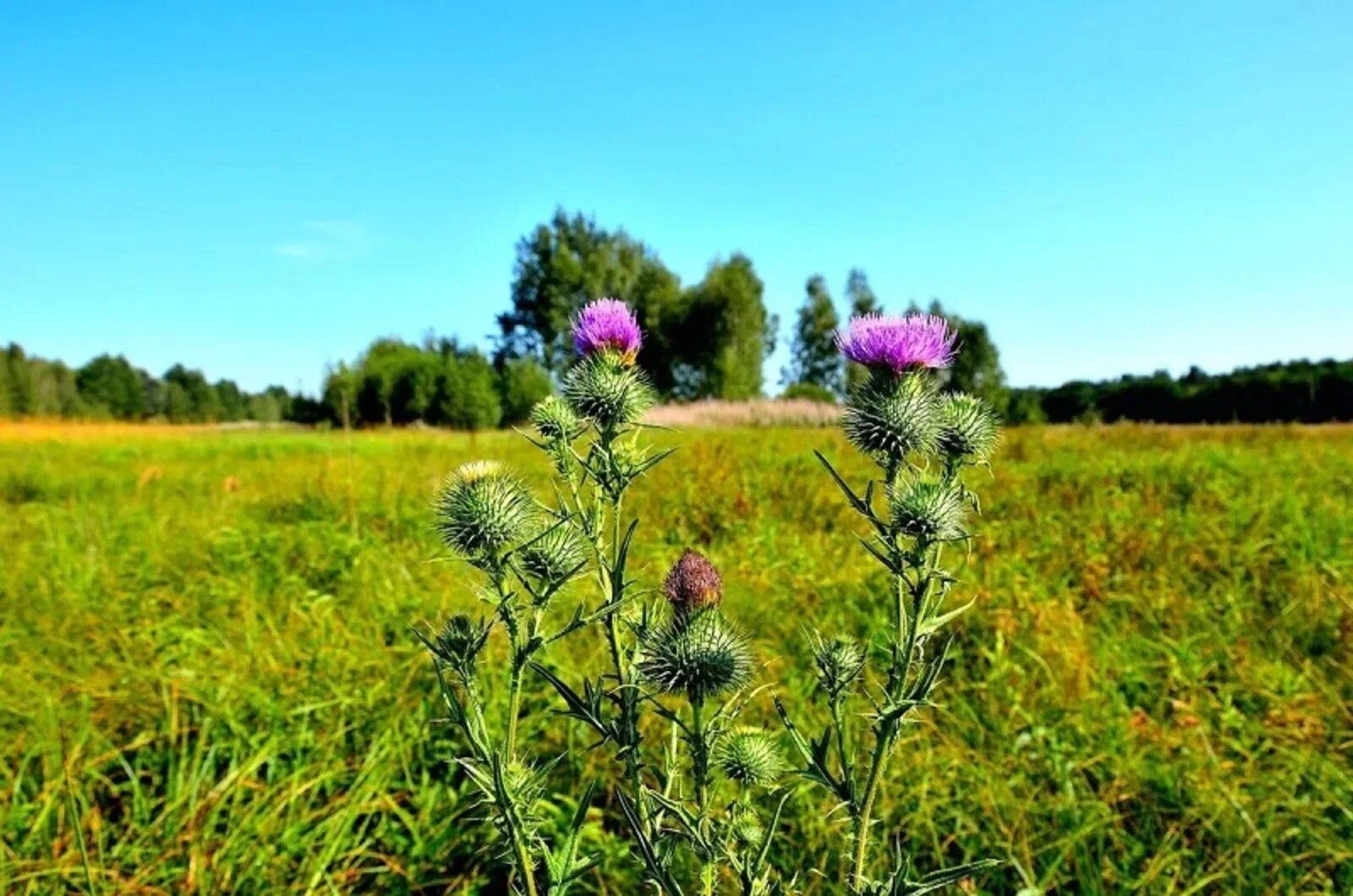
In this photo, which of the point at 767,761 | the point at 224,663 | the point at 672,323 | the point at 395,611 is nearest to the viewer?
the point at 767,761

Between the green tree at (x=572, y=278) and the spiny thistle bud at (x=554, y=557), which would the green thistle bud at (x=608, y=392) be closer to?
the spiny thistle bud at (x=554, y=557)

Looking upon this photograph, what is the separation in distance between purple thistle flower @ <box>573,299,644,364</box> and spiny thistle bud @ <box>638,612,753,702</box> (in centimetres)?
59

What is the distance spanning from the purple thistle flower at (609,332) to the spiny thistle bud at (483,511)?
30 centimetres

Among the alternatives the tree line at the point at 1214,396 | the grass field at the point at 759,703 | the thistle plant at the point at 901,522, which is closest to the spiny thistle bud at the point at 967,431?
the thistle plant at the point at 901,522

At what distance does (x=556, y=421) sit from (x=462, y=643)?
458mm

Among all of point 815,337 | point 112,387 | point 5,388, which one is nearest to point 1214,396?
point 815,337

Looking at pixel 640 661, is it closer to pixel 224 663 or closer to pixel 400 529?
pixel 224 663

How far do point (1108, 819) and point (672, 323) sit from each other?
46626mm

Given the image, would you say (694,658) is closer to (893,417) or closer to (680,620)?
(680,620)

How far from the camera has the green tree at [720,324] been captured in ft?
150

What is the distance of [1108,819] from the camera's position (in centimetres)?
255

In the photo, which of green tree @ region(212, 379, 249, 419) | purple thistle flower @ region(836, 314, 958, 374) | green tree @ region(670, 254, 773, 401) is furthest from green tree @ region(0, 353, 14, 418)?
purple thistle flower @ region(836, 314, 958, 374)

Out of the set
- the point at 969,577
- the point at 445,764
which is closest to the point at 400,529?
the point at 445,764

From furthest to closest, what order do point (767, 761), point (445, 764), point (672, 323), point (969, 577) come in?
point (672, 323), point (969, 577), point (445, 764), point (767, 761)
